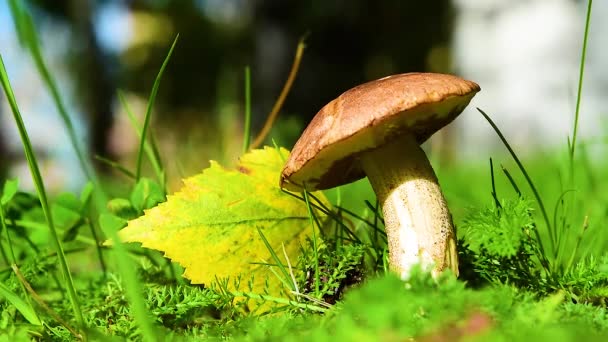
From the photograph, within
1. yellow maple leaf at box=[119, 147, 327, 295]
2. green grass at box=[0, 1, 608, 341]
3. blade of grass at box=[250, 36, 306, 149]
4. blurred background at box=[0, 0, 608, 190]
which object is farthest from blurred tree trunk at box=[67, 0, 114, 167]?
yellow maple leaf at box=[119, 147, 327, 295]

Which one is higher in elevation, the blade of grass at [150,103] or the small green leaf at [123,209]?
the blade of grass at [150,103]

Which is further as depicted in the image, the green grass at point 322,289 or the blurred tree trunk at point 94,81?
the blurred tree trunk at point 94,81

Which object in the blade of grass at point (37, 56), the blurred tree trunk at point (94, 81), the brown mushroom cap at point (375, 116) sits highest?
the blade of grass at point (37, 56)

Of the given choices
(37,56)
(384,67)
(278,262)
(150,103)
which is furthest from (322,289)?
(384,67)

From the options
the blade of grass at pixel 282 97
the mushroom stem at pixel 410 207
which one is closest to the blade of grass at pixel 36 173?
the mushroom stem at pixel 410 207

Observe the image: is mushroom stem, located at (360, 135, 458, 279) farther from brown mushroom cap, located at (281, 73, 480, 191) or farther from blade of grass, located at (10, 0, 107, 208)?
blade of grass, located at (10, 0, 107, 208)

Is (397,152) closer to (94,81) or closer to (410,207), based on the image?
(410,207)

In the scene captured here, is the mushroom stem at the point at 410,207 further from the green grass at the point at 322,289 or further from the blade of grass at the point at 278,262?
the blade of grass at the point at 278,262
